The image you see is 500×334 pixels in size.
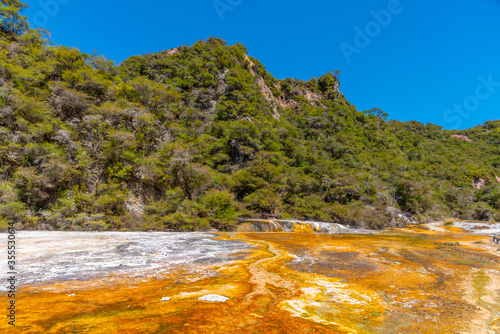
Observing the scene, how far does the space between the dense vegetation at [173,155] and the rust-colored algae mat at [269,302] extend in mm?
11281

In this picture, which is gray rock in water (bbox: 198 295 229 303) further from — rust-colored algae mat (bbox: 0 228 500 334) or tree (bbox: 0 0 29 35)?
tree (bbox: 0 0 29 35)

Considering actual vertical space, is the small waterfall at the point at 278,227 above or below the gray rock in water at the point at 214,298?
below

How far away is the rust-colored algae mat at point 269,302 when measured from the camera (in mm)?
2311

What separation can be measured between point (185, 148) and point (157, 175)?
10.6 feet

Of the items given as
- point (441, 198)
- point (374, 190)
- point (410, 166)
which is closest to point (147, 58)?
point (374, 190)

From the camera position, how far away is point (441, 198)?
3744cm

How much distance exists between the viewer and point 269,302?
2.99 metres

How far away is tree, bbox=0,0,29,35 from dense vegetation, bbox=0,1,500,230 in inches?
3.4

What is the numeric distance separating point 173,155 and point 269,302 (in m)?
16.1

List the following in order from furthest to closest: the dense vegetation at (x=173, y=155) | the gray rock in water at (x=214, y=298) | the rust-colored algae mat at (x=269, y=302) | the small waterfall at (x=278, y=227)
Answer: the small waterfall at (x=278, y=227)
the dense vegetation at (x=173, y=155)
the gray rock in water at (x=214, y=298)
the rust-colored algae mat at (x=269, y=302)

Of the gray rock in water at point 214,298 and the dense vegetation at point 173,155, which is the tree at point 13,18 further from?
the gray rock in water at point 214,298

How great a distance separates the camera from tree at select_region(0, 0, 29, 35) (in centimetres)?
1920

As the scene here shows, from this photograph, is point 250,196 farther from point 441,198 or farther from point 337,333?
point 441,198

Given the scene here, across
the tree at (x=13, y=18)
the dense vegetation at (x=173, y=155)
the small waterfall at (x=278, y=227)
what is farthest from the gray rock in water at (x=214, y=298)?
the tree at (x=13, y=18)
